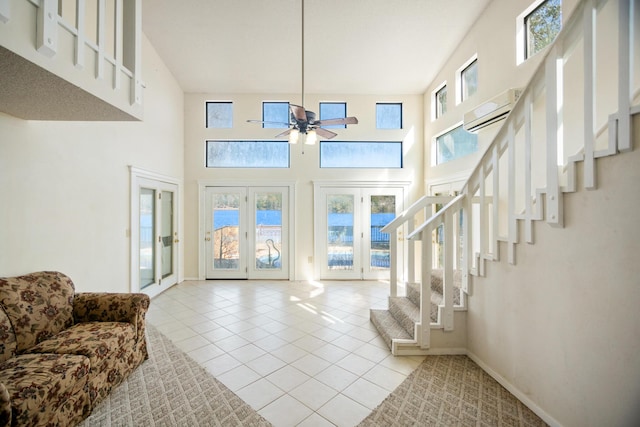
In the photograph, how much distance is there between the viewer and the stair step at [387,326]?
2803 millimetres

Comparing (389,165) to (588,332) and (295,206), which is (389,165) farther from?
(588,332)

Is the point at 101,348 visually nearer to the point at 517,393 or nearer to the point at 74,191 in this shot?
the point at 74,191

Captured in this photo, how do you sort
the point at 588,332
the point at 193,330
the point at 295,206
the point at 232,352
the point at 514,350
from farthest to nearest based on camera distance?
the point at 295,206 < the point at 193,330 < the point at 232,352 < the point at 514,350 < the point at 588,332

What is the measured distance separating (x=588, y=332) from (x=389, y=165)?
4.51 m

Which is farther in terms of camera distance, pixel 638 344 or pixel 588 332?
pixel 588 332

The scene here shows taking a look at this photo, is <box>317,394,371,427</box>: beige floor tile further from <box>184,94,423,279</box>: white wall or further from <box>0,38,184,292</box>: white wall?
<box>184,94,423,279</box>: white wall

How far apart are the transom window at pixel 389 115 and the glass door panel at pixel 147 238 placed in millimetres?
4532

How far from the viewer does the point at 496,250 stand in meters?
2.23

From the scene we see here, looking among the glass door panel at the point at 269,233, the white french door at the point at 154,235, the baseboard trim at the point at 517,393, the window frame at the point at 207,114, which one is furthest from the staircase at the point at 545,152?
the window frame at the point at 207,114

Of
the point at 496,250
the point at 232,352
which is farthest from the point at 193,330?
the point at 496,250

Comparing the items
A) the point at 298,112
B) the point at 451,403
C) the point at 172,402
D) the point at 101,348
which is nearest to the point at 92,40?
the point at 298,112

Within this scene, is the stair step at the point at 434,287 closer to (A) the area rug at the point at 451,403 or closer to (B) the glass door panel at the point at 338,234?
(A) the area rug at the point at 451,403

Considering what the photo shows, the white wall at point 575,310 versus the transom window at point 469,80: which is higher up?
the transom window at point 469,80

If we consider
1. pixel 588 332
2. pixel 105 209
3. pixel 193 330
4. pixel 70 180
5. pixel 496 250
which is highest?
pixel 70 180
